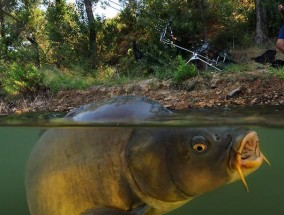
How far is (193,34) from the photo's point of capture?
21.6m

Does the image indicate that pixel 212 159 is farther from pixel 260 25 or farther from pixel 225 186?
pixel 260 25

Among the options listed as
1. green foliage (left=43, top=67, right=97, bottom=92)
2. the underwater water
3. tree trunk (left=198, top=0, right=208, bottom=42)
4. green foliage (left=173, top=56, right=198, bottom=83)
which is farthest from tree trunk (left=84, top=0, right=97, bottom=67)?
the underwater water

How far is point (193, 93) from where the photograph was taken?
623 inches

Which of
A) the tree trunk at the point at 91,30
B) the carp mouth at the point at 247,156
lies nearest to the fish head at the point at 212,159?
the carp mouth at the point at 247,156

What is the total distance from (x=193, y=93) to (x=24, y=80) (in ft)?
27.0

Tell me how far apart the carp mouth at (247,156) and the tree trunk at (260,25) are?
65.2 ft

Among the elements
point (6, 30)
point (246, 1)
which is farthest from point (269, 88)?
point (6, 30)

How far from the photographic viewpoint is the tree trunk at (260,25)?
75.0 ft

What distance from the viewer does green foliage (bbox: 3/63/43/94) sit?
65.8ft

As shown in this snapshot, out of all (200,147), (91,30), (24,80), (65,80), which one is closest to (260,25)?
(91,30)

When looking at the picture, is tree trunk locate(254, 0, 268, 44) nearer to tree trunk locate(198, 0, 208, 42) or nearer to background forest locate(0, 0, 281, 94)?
background forest locate(0, 0, 281, 94)

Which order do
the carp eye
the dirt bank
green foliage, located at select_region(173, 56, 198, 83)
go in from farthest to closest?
1. green foliage, located at select_region(173, 56, 198, 83)
2. the dirt bank
3. the carp eye

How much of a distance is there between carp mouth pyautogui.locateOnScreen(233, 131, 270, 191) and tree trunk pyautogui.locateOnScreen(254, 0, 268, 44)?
1987 cm

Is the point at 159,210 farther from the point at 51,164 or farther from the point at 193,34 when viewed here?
the point at 193,34
